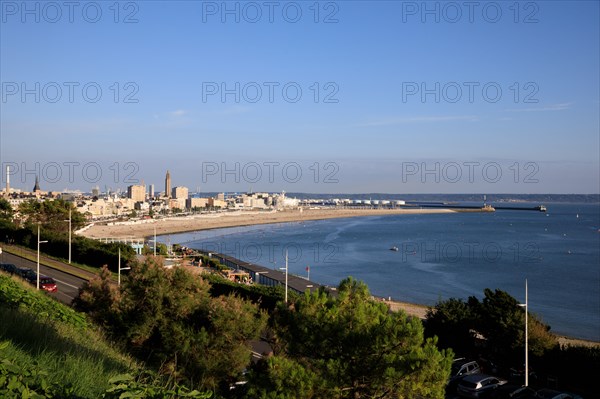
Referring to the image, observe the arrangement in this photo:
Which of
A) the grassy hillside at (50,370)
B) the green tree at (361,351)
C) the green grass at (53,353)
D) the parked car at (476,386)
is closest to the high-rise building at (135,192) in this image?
the parked car at (476,386)

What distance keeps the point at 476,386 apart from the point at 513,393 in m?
0.85

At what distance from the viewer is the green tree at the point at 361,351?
8.51m

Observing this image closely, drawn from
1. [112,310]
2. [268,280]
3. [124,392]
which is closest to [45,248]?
[268,280]

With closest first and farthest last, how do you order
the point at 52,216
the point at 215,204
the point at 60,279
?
the point at 60,279
the point at 52,216
the point at 215,204

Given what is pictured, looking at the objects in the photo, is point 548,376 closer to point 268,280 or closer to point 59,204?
point 268,280

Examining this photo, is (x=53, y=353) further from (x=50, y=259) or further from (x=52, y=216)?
(x=52, y=216)

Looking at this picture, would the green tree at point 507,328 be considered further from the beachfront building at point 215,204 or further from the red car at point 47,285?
the beachfront building at point 215,204

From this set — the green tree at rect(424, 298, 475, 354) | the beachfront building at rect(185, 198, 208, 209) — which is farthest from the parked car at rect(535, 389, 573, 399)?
the beachfront building at rect(185, 198, 208, 209)

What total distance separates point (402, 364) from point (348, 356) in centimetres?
99

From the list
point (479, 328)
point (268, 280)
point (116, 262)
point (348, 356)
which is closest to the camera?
point (348, 356)

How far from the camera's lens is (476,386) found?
1392 centimetres

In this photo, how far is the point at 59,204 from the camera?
42.5 m

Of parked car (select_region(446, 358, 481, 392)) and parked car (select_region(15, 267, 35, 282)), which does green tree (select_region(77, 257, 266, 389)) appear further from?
parked car (select_region(15, 267, 35, 282))

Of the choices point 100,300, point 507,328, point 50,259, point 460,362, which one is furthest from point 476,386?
point 50,259
